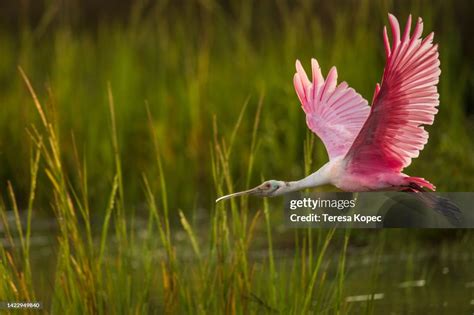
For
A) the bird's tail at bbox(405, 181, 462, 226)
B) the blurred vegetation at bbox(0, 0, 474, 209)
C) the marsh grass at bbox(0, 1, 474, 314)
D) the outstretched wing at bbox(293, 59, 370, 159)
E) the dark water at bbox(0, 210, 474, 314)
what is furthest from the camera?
the blurred vegetation at bbox(0, 0, 474, 209)

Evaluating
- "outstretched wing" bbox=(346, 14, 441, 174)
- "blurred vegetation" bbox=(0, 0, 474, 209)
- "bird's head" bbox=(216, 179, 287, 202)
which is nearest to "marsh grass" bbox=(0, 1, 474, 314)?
"blurred vegetation" bbox=(0, 0, 474, 209)

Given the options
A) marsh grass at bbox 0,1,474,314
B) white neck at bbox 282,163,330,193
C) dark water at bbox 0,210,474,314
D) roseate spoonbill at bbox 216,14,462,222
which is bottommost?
dark water at bbox 0,210,474,314

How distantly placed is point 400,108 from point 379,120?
7 cm

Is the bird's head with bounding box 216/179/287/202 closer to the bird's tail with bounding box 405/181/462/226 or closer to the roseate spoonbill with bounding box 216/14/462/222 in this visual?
the roseate spoonbill with bounding box 216/14/462/222

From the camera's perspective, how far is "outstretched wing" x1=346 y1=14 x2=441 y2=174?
8.54 ft

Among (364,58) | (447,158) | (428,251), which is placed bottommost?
(428,251)

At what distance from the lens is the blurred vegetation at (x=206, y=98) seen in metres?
5.54

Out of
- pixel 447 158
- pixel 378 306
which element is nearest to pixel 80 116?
pixel 447 158

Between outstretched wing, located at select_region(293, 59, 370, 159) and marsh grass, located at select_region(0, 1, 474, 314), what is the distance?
0.43 meters

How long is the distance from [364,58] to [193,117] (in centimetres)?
88

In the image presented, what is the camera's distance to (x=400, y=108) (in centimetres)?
271

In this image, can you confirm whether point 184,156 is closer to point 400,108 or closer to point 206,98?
point 206,98

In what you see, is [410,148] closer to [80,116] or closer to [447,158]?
[447,158]

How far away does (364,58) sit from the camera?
5758mm
